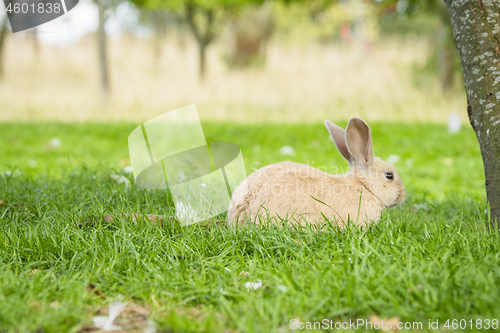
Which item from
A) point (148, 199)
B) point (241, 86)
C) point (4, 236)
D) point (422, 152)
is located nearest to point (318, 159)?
point (422, 152)

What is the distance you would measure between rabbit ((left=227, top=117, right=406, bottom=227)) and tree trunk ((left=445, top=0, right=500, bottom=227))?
563mm

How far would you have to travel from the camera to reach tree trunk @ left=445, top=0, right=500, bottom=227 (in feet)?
7.97

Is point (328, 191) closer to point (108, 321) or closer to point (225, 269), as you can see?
point (225, 269)

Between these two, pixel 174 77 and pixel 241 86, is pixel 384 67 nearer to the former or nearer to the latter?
pixel 241 86

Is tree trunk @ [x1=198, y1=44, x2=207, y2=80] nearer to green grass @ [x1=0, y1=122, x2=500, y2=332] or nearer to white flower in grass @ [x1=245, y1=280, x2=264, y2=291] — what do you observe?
green grass @ [x1=0, y1=122, x2=500, y2=332]

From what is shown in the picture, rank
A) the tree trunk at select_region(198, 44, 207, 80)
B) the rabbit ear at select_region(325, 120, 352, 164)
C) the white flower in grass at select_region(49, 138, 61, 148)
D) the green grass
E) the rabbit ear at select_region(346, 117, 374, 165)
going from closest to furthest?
the green grass < the rabbit ear at select_region(346, 117, 374, 165) < the rabbit ear at select_region(325, 120, 352, 164) < the white flower in grass at select_region(49, 138, 61, 148) < the tree trunk at select_region(198, 44, 207, 80)

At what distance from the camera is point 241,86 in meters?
15.1

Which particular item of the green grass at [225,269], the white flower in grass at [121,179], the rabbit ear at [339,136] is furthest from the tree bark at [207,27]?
the rabbit ear at [339,136]

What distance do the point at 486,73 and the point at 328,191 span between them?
3.70ft

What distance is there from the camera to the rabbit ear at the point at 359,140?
102 inches

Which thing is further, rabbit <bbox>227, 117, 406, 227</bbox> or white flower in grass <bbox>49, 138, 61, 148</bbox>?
white flower in grass <bbox>49, 138, 61, 148</bbox>

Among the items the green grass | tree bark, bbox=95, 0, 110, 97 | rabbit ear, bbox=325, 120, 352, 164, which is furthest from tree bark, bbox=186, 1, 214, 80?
rabbit ear, bbox=325, 120, 352, 164

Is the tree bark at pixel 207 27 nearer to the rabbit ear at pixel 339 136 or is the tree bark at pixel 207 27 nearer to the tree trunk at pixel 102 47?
the tree trunk at pixel 102 47

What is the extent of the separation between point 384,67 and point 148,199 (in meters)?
15.6
